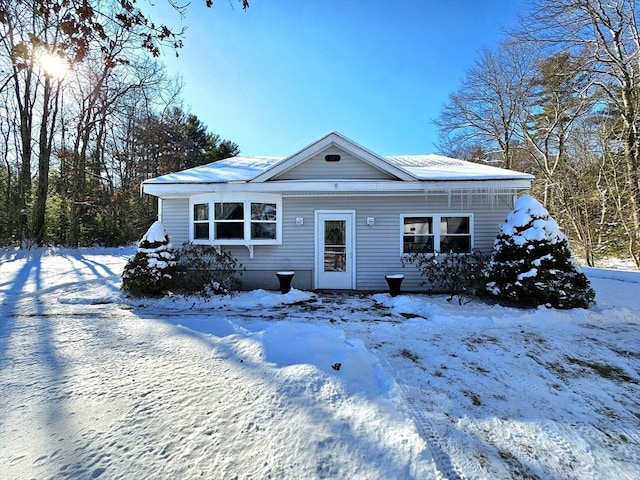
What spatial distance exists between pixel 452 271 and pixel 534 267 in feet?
5.30

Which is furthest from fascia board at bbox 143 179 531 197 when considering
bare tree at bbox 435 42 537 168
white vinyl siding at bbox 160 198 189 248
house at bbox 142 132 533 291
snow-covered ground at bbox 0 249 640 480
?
bare tree at bbox 435 42 537 168

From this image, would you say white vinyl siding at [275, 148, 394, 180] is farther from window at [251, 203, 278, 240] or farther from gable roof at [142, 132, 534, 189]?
window at [251, 203, 278, 240]

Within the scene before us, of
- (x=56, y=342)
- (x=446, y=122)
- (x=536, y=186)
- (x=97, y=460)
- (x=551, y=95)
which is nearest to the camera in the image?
(x=97, y=460)

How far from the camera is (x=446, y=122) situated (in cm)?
2298

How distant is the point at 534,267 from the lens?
21.2 feet

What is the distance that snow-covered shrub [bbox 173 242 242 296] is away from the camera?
306 inches

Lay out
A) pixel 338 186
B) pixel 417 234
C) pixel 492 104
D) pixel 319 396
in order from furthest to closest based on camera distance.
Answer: pixel 492 104 < pixel 417 234 < pixel 338 186 < pixel 319 396

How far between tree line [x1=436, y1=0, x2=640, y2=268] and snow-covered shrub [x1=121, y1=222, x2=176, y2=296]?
17.1 metres

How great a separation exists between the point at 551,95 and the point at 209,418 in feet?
69.4

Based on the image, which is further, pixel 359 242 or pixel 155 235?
pixel 359 242

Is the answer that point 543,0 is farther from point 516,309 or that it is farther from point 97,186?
point 97,186

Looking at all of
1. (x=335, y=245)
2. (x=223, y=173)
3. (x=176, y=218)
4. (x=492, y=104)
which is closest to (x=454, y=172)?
(x=335, y=245)

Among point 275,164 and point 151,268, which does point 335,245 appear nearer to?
point 275,164

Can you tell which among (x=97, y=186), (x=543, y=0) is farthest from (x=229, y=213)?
(x=543, y=0)
